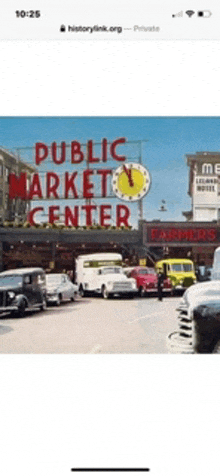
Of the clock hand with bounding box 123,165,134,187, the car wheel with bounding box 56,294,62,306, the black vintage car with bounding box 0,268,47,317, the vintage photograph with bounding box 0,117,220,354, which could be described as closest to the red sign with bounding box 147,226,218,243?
the vintage photograph with bounding box 0,117,220,354

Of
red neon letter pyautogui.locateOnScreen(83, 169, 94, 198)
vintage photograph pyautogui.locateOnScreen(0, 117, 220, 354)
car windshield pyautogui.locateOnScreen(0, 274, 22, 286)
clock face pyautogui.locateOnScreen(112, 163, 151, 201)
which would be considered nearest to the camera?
vintage photograph pyautogui.locateOnScreen(0, 117, 220, 354)

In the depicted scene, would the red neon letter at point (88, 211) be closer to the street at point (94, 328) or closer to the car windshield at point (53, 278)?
the car windshield at point (53, 278)

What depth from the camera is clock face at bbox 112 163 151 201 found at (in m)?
4.91

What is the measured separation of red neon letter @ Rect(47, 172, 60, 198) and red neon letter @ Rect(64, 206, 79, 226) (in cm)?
21

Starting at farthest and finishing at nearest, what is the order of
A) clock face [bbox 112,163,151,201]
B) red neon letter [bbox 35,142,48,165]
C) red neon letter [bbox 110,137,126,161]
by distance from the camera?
1. clock face [bbox 112,163,151,201]
2. red neon letter [bbox 35,142,48,165]
3. red neon letter [bbox 110,137,126,161]

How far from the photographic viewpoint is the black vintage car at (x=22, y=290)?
5.13 metres

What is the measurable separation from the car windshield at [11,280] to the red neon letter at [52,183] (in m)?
0.95

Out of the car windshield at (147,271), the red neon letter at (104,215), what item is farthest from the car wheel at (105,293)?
the red neon letter at (104,215)

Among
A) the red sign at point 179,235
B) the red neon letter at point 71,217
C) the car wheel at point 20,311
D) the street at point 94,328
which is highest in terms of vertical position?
the red neon letter at point 71,217
